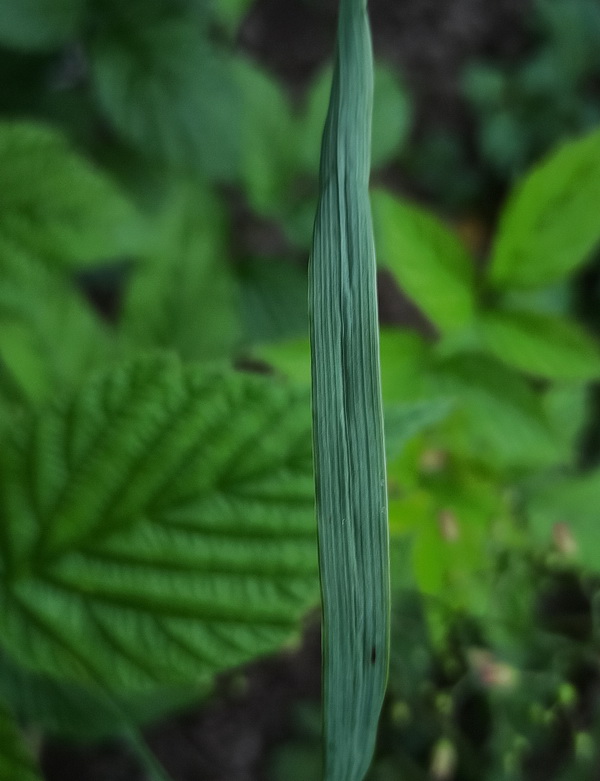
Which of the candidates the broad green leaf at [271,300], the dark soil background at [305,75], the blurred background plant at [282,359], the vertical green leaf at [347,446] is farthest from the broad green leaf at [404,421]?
the dark soil background at [305,75]

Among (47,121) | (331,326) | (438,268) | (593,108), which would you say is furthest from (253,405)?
(593,108)

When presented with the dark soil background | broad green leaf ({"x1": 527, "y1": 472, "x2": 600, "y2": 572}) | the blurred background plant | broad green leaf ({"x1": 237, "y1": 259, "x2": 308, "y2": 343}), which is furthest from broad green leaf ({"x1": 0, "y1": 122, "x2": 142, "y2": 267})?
the dark soil background

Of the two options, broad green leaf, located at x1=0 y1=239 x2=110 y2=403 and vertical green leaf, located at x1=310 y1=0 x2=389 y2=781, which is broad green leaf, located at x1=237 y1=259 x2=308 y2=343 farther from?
vertical green leaf, located at x1=310 y1=0 x2=389 y2=781

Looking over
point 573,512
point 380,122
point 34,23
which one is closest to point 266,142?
point 380,122

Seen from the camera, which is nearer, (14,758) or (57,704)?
(14,758)

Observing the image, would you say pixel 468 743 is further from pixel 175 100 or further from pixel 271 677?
pixel 175 100

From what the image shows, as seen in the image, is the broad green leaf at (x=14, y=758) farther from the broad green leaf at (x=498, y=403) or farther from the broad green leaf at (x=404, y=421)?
the broad green leaf at (x=498, y=403)

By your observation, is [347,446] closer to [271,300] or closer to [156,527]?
[156,527]
